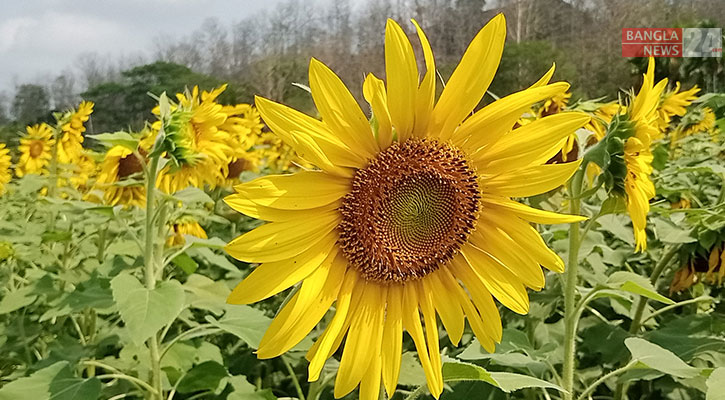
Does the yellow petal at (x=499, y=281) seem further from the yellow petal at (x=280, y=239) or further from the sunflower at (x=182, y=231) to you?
the sunflower at (x=182, y=231)

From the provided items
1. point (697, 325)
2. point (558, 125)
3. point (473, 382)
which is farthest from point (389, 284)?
point (697, 325)

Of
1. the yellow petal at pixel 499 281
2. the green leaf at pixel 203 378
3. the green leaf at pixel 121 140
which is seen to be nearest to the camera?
the yellow petal at pixel 499 281

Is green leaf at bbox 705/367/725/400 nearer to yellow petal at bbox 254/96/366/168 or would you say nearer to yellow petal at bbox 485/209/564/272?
yellow petal at bbox 485/209/564/272

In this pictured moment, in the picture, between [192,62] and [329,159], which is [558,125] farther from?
[192,62]

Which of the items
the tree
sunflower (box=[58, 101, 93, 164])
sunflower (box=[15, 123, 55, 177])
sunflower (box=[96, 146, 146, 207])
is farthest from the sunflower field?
the tree

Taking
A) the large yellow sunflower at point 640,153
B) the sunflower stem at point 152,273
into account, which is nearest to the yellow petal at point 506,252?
the large yellow sunflower at point 640,153

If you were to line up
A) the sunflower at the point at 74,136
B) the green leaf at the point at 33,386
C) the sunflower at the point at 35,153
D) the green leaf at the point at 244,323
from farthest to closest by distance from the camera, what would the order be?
the sunflower at the point at 35,153, the sunflower at the point at 74,136, the green leaf at the point at 244,323, the green leaf at the point at 33,386

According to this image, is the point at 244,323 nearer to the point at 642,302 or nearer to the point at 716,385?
the point at 716,385
